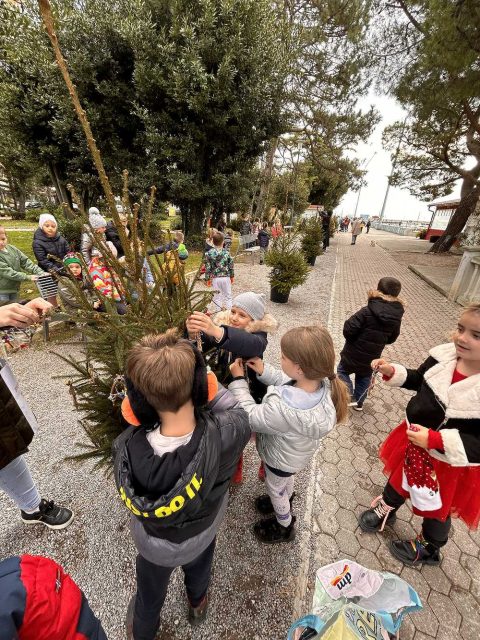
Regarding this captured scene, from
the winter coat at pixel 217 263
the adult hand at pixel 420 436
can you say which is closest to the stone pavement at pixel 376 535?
the adult hand at pixel 420 436

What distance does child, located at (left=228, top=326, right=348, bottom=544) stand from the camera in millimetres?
1705

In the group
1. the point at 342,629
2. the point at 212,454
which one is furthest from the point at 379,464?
the point at 212,454

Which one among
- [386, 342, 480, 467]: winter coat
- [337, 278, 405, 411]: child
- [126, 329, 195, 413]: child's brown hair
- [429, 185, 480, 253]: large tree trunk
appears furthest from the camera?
[429, 185, 480, 253]: large tree trunk

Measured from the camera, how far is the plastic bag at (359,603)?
1469 millimetres

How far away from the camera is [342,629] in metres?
1.33

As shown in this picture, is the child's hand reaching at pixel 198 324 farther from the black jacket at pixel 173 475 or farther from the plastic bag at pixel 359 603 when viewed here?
the plastic bag at pixel 359 603

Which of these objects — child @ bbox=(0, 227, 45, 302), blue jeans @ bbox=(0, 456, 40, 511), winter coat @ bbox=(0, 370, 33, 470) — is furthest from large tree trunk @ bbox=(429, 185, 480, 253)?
blue jeans @ bbox=(0, 456, 40, 511)

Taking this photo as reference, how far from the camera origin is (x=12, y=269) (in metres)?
4.28

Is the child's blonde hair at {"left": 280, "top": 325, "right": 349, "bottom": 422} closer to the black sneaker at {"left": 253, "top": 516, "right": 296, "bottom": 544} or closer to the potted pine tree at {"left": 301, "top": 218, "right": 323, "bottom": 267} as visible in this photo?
the black sneaker at {"left": 253, "top": 516, "right": 296, "bottom": 544}

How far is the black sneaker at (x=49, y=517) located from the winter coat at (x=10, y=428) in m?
0.84

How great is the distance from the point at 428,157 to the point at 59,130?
24638 mm

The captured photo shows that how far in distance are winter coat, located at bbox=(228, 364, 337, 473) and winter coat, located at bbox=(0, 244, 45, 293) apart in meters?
4.26

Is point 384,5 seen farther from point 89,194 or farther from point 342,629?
point 342,629

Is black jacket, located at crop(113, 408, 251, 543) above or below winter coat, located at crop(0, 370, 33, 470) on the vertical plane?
above
